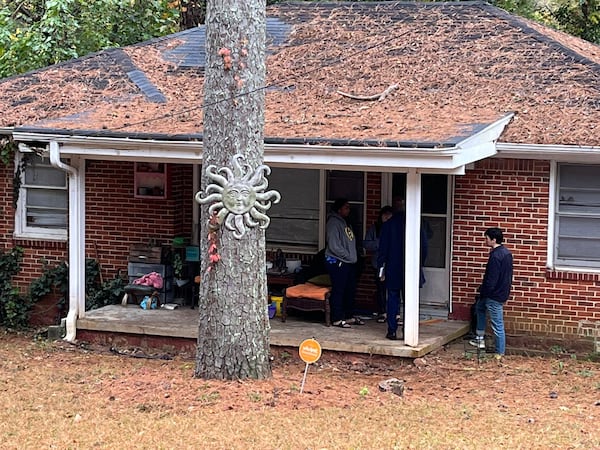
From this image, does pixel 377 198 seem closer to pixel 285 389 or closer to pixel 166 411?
pixel 285 389

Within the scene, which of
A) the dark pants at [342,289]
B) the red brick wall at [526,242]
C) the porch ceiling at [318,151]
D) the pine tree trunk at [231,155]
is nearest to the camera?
the pine tree trunk at [231,155]

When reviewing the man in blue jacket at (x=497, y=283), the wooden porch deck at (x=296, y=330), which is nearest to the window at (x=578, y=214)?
the man in blue jacket at (x=497, y=283)

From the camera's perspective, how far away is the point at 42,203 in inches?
567

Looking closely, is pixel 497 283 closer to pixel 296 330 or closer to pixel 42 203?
pixel 296 330

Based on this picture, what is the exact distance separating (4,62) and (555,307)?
11775 mm

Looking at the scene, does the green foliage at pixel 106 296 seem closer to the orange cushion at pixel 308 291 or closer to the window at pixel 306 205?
the window at pixel 306 205

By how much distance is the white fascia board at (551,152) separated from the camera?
37.8 feet

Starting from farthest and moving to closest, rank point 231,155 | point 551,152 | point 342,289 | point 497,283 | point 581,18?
1. point 581,18
2. point 342,289
3. point 551,152
4. point 497,283
5. point 231,155

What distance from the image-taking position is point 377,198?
1342 cm

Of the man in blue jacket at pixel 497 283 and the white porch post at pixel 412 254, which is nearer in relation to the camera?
the white porch post at pixel 412 254

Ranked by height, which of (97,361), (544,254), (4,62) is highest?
(4,62)

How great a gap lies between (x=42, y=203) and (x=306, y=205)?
3.85 m

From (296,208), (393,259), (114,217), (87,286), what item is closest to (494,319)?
(393,259)

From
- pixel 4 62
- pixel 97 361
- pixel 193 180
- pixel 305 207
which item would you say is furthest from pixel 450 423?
pixel 4 62
